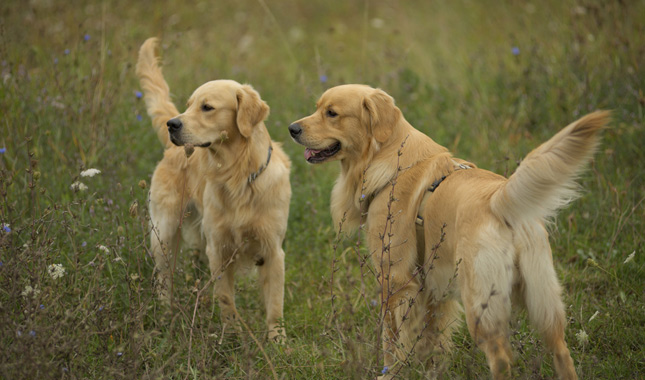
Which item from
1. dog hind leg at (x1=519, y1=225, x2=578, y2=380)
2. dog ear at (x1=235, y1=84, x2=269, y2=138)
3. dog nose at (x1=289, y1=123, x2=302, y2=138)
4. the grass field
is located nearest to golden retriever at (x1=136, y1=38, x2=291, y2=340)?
dog ear at (x1=235, y1=84, x2=269, y2=138)

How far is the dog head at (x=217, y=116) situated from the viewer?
3.69 meters

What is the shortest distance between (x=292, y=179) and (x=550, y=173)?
3330 mm

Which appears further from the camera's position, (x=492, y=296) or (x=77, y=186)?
(x=77, y=186)

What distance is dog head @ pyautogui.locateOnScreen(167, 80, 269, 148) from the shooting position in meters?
3.69

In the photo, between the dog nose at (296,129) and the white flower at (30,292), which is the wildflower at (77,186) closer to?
the white flower at (30,292)

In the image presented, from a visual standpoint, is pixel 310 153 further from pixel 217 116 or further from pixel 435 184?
pixel 435 184

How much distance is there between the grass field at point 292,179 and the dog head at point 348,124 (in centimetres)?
58

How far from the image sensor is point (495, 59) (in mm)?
7133

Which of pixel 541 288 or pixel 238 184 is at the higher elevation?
pixel 541 288

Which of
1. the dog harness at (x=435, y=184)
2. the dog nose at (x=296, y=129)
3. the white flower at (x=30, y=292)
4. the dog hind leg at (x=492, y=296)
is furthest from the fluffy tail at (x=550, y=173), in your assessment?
the white flower at (x=30, y=292)

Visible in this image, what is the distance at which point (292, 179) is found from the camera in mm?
5352

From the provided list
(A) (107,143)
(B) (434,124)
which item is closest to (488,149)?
(B) (434,124)

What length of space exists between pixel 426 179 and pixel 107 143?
310 centimetres

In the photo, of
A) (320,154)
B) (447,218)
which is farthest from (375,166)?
(447,218)
